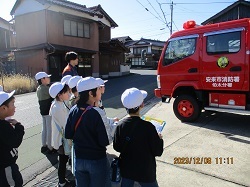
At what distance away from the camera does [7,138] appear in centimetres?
222

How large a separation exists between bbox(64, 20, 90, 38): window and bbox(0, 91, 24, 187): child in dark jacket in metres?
17.7

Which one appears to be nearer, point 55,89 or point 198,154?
point 55,89

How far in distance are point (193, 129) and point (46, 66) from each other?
14040mm

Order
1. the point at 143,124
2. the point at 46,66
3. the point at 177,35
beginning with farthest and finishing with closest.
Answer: the point at 46,66, the point at 177,35, the point at 143,124

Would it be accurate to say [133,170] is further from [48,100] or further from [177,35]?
[177,35]

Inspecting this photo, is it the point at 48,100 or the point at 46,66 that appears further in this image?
the point at 46,66

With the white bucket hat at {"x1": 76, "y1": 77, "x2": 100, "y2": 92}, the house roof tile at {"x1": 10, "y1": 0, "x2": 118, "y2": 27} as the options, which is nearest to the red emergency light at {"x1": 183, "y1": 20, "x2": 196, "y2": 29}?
the white bucket hat at {"x1": 76, "y1": 77, "x2": 100, "y2": 92}

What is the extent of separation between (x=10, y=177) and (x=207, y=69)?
4.79m

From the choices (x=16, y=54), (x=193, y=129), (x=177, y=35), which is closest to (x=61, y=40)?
(x=16, y=54)

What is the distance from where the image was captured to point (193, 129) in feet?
18.1

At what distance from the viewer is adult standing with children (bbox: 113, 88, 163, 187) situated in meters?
2.16

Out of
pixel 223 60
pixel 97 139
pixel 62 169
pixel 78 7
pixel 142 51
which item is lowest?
pixel 62 169

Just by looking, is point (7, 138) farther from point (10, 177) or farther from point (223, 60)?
point (223, 60)
